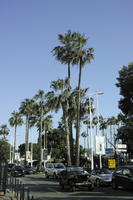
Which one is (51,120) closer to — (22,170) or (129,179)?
(22,170)

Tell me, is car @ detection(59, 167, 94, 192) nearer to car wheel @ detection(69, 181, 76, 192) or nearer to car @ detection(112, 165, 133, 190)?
car wheel @ detection(69, 181, 76, 192)

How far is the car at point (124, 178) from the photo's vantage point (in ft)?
61.8

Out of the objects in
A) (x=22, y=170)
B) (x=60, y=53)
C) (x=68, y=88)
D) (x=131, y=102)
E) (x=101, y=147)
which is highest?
(x=60, y=53)

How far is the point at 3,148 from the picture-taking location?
109m

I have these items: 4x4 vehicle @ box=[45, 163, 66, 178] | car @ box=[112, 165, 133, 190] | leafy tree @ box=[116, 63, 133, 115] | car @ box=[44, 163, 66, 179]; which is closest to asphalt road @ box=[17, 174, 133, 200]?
car @ box=[112, 165, 133, 190]

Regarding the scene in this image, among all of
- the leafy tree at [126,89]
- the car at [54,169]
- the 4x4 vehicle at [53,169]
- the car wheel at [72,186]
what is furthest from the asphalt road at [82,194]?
the leafy tree at [126,89]

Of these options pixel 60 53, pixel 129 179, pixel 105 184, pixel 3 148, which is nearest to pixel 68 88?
pixel 60 53

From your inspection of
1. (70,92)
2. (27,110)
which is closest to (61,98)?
(70,92)

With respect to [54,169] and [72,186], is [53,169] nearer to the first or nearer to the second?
[54,169]

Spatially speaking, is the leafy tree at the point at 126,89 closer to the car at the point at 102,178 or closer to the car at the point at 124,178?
the car at the point at 102,178

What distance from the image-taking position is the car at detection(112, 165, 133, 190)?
1885cm

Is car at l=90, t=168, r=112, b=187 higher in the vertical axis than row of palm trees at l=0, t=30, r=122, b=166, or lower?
lower

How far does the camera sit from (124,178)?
19406mm

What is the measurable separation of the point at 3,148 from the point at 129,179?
95.3 meters
